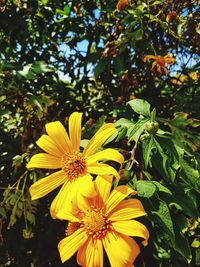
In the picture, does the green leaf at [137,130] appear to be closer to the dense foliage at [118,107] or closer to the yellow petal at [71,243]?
the dense foliage at [118,107]

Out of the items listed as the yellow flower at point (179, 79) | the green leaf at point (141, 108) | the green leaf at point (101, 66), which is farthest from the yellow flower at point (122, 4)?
the green leaf at point (141, 108)

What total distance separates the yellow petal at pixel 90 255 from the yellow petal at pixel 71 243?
2cm

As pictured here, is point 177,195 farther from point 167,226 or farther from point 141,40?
point 141,40

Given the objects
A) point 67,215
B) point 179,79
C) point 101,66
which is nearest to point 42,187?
point 67,215

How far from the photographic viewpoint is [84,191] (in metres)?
1.03

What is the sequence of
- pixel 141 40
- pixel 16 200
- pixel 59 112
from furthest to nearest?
pixel 59 112, pixel 141 40, pixel 16 200

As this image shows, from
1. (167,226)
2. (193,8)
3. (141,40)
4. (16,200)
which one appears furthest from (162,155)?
(193,8)

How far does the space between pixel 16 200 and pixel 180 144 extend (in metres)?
0.59

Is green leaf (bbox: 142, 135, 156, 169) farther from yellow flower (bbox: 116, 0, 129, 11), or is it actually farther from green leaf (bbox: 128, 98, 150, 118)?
yellow flower (bbox: 116, 0, 129, 11)

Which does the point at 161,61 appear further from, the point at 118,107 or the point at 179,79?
the point at 179,79

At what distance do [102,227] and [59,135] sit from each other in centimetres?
30

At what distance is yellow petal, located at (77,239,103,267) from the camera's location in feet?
3.29

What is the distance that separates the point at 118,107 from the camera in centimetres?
183

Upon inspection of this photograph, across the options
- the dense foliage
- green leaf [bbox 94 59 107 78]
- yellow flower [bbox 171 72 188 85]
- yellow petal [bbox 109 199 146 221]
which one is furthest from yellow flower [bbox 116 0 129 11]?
yellow petal [bbox 109 199 146 221]
